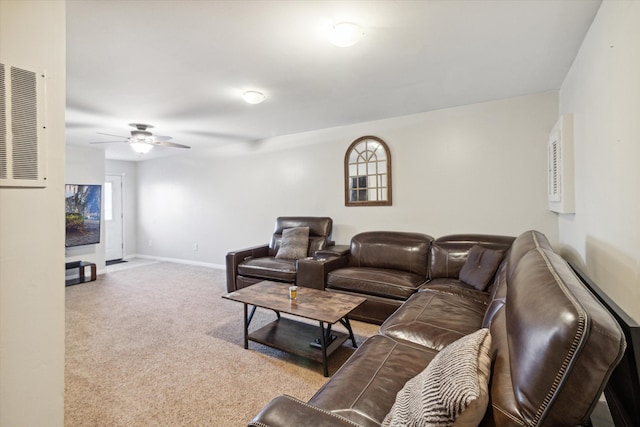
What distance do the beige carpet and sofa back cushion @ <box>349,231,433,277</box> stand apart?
0.85 m

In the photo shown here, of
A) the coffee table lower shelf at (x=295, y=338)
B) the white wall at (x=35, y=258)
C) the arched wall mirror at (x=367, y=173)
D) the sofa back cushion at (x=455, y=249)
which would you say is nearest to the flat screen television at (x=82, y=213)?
the coffee table lower shelf at (x=295, y=338)

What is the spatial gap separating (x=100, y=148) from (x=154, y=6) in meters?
5.09

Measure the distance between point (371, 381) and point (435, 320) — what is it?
2.91 ft

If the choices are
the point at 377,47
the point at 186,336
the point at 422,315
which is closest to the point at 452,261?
the point at 422,315

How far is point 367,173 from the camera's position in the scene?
4387 millimetres

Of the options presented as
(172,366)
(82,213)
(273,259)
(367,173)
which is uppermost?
(367,173)

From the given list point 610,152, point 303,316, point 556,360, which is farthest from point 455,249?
point 556,360

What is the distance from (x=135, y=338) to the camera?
297 cm

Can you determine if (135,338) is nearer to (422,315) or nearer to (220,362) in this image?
(220,362)

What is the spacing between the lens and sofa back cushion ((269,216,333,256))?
175 inches

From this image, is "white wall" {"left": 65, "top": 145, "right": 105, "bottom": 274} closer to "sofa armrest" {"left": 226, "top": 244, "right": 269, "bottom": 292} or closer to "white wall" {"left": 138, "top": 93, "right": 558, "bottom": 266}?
"white wall" {"left": 138, "top": 93, "right": 558, "bottom": 266}

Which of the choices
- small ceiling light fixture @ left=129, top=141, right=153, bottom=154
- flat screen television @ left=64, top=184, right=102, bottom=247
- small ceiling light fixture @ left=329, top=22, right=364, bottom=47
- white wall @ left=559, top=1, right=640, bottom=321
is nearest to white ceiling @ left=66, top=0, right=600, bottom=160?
small ceiling light fixture @ left=329, top=22, right=364, bottom=47

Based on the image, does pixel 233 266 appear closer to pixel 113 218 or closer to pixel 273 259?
pixel 273 259

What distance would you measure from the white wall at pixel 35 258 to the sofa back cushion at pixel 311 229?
3270mm
